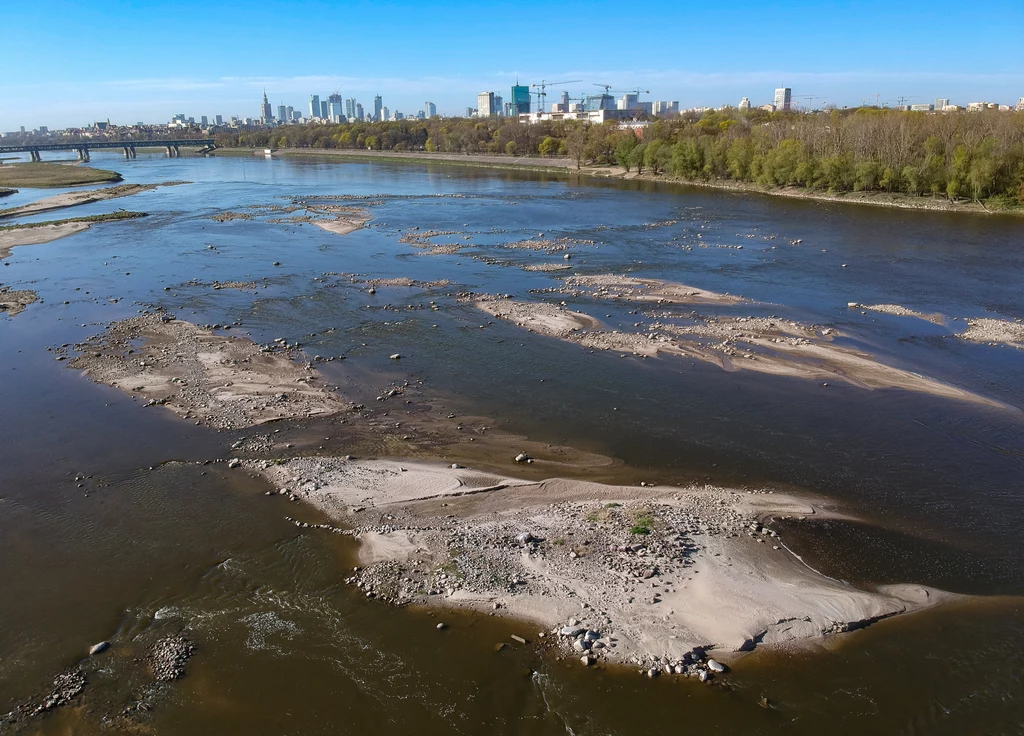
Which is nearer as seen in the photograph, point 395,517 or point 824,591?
point 824,591

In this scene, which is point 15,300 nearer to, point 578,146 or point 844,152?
point 844,152

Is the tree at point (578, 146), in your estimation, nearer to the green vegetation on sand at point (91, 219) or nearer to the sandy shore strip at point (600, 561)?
the green vegetation on sand at point (91, 219)

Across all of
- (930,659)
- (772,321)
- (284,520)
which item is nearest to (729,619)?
(930,659)

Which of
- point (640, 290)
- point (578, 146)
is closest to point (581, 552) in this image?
point (640, 290)

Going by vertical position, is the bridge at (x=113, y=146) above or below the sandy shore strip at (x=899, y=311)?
above

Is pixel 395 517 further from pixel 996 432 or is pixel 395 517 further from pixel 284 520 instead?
pixel 996 432

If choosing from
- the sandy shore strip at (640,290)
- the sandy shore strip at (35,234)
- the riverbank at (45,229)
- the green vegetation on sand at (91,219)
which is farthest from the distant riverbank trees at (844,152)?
the sandy shore strip at (35,234)

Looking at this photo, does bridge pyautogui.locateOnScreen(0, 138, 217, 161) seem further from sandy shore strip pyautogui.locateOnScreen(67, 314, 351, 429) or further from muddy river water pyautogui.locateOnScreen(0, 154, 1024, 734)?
sandy shore strip pyautogui.locateOnScreen(67, 314, 351, 429)
